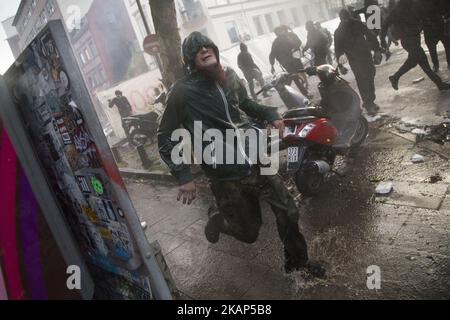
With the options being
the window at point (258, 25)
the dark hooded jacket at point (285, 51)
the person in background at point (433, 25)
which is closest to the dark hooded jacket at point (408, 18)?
the person in background at point (433, 25)

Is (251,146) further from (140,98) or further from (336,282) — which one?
(140,98)

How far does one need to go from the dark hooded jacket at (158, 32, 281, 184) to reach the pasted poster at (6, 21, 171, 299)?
896mm

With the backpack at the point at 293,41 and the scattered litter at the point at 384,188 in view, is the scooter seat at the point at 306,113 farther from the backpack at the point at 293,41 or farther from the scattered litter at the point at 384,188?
the backpack at the point at 293,41

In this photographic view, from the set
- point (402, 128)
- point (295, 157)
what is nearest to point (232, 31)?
point (402, 128)

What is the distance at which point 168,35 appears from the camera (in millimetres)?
6984

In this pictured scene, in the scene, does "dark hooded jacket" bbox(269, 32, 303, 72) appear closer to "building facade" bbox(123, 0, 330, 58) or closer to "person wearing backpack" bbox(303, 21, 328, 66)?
"person wearing backpack" bbox(303, 21, 328, 66)

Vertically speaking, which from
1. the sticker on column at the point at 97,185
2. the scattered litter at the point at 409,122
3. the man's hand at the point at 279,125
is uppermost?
the sticker on column at the point at 97,185

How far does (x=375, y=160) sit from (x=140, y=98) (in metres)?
16.5

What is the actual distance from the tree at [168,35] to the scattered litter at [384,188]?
14.3 ft

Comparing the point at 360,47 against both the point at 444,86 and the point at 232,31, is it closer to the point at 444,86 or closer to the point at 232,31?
the point at 444,86

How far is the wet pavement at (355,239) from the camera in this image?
10.2ft

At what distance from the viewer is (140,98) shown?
20.0m

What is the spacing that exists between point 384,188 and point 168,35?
4.89 m
